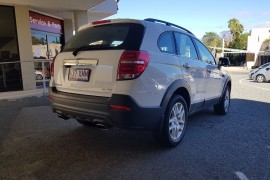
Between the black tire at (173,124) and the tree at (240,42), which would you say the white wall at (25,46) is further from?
the tree at (240,42)

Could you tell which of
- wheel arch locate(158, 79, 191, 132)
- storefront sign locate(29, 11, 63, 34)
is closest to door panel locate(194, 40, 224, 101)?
wheel arch locate(158, 79, 191, 132)

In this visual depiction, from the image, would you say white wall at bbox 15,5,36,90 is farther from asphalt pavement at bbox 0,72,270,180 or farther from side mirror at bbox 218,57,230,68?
side mirror at bbox 218,57,230,68

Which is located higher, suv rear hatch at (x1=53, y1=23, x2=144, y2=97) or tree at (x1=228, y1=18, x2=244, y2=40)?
tree at (x1=228, y1=18, x2=244, y2=40)

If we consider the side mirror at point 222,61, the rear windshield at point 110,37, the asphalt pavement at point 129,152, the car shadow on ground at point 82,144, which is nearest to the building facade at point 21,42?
the car shadow on ground at point 82,144

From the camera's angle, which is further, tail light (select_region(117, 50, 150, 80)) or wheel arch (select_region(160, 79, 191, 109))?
wheel arch (select_region(160, 79, 191, 109))

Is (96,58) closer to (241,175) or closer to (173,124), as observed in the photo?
(173,124)

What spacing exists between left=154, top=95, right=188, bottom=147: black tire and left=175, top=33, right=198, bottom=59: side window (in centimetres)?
81

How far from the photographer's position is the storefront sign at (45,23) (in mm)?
11407

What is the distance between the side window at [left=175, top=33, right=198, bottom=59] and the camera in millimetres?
4473

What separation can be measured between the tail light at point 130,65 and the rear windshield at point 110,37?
0.11 metres

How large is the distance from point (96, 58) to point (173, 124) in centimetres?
161

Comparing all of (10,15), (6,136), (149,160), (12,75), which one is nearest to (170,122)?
(149,160)

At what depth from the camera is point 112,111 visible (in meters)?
3.46

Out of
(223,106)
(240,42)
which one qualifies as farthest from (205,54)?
(240,42)
